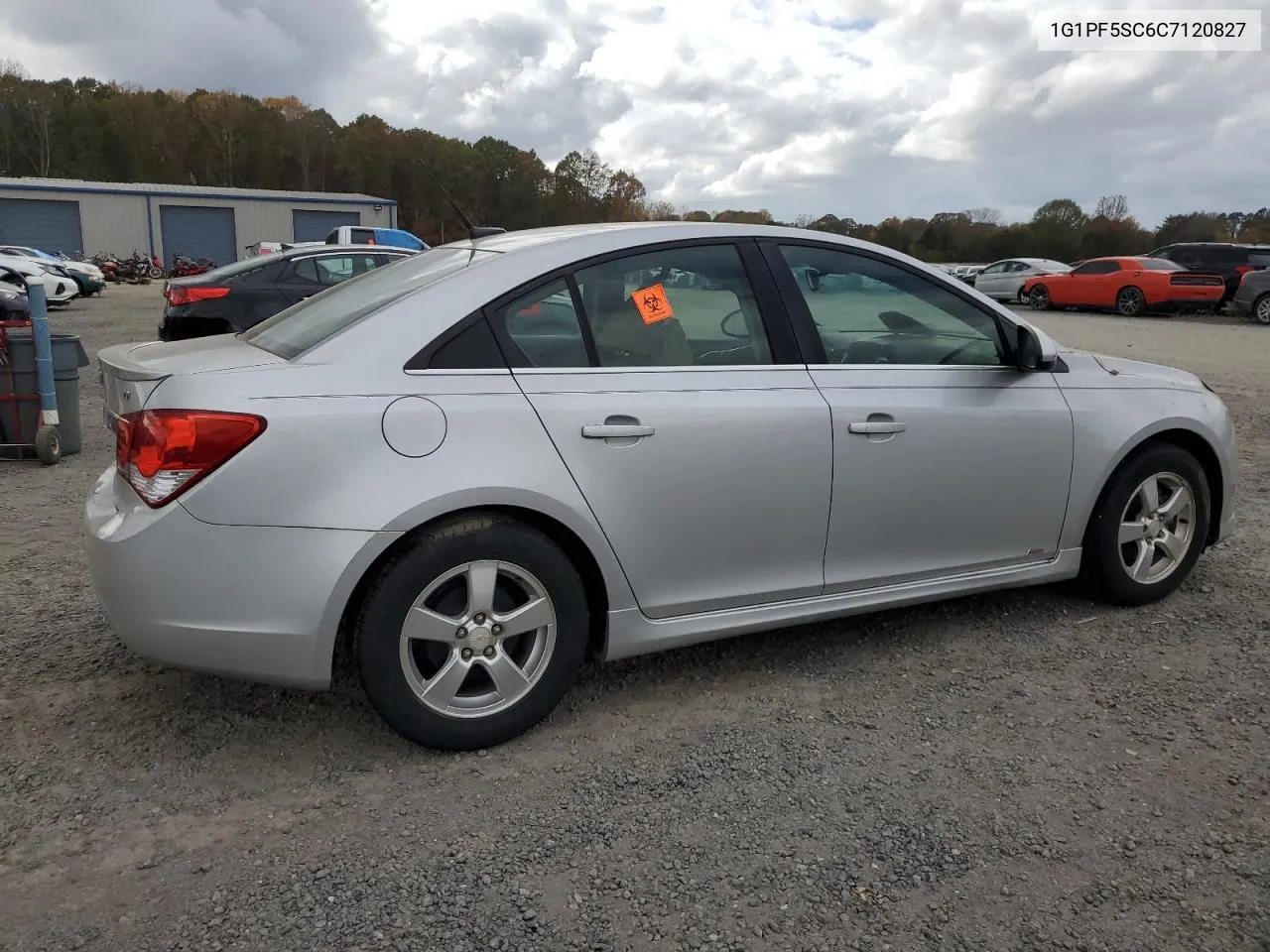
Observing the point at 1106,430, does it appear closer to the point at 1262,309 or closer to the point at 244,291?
the point at 244,291

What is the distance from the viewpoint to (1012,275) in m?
26.8

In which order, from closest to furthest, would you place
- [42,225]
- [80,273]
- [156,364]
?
[156,364] → [80,273] → [42,225]

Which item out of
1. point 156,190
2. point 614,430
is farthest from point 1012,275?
point 156,190

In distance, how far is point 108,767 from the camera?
2848mm

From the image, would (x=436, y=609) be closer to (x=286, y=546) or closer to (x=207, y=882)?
(x=286, y=546)

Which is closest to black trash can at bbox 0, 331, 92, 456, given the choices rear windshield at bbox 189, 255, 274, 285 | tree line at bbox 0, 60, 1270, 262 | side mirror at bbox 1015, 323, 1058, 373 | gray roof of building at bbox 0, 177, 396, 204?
rear windshield at bbox 189, 255, 274, 285

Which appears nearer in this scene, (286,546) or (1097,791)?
(286,546)

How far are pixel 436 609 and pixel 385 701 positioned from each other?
0.96ft

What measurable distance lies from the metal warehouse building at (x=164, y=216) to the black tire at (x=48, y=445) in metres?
43.3

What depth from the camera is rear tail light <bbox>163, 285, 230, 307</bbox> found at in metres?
10.1

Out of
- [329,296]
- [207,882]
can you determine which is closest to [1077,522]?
[329,296]

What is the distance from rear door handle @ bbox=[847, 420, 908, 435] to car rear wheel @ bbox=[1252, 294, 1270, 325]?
69.3 ft

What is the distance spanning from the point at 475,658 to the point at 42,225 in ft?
162

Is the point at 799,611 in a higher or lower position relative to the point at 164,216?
lower
